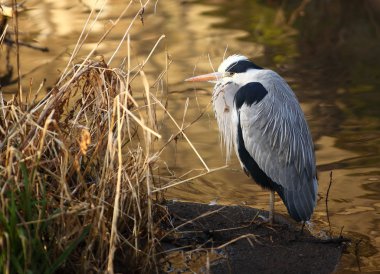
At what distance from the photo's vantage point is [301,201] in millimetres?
4781

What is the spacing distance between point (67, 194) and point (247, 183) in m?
2.42

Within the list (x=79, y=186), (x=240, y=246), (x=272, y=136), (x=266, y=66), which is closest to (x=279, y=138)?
(x=272, y=136)

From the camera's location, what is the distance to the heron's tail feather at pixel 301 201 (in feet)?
15.5

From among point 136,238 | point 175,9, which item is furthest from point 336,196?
point 175,9

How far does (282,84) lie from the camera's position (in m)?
5.07

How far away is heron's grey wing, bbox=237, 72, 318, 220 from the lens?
193 inches

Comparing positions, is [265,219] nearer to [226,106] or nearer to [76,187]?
[226,106]

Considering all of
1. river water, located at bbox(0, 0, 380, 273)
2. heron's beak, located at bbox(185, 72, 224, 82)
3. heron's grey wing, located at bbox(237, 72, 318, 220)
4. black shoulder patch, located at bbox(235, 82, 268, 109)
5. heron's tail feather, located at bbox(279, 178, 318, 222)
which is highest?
heron's beak, located at bbox(185, 72, 224, 82)

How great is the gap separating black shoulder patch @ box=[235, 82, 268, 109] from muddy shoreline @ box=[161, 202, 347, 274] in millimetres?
645

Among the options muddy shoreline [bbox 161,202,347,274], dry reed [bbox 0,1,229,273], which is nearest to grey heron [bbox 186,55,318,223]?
muddy shoreline [bbox 161,202,347,274]

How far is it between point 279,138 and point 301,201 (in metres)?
0.40

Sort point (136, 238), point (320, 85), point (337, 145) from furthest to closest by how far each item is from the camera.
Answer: point (320, 85) < point (337, 145) < point (136, 238)

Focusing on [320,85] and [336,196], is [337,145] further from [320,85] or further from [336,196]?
[320,85]

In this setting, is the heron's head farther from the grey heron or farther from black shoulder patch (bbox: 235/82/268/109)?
black shoulder patch (bbox: 235/82/268/109)
